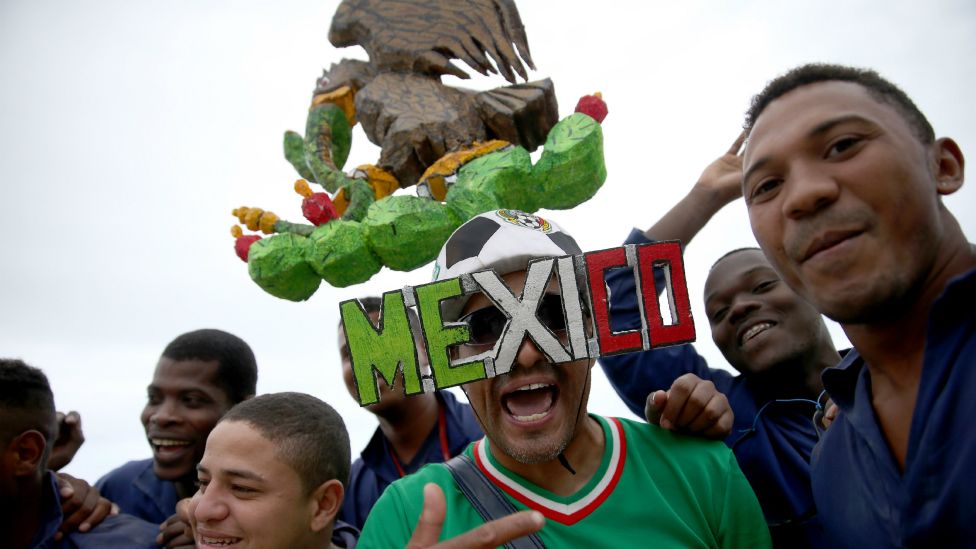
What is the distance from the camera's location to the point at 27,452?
2.73 meters

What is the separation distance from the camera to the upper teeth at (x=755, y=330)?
266 centimetres

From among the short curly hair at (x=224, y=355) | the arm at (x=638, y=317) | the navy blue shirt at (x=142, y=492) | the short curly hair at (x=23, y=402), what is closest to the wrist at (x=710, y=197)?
the arm at (x=638, y=317)

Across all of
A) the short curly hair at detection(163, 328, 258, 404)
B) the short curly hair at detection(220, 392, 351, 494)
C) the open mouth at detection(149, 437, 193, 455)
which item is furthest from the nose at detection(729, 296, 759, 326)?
the open mouth at detection(149, 437, 193, 455)

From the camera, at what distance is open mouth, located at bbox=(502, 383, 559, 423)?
1.83 metres

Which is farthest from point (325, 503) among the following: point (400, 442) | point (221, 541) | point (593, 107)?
point (593, 107)

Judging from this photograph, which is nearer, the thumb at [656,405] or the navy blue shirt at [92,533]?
the thumb at [656,405]

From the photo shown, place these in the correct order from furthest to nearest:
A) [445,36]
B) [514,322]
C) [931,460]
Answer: [445,36]
[514,322]
[931,460]

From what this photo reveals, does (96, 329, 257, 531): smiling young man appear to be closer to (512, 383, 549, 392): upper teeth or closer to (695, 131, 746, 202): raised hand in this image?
(512, 383, 549, 392): upper teeth

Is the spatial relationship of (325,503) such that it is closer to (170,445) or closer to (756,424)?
(170,445)

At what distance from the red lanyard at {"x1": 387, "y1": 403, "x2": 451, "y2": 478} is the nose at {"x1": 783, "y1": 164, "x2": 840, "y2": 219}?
6.85 ft

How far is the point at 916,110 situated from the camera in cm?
158

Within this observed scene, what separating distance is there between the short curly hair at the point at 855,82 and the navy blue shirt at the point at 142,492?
9.65 ft

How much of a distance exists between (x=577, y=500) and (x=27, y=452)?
2.23 metres

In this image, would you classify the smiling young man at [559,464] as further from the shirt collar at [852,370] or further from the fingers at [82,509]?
the fingers at [82,509]
